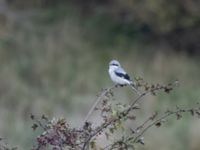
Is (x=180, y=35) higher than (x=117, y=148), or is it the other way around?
(x=180, y=35)

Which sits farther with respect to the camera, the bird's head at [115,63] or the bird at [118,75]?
the bird's head at [115,63]

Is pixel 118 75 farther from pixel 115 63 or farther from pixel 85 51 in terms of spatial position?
pixel 85 51

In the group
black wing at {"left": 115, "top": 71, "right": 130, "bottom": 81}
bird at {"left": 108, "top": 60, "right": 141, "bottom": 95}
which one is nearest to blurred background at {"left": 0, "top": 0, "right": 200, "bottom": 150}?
bird at {"left": 108, "top": 60, "right": 141, "bottom": 95}

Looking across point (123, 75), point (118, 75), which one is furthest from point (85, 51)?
point (123, 75)

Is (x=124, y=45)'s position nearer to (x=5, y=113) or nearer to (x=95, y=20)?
(x=95, y=20)

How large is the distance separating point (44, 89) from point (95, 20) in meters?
3.57

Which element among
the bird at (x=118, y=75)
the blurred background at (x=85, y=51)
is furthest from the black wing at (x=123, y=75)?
the blurred background at (x=85, y=51)

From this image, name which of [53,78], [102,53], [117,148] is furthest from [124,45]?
[117,148]

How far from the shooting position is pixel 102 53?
17.6 metres

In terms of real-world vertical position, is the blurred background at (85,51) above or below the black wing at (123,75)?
above

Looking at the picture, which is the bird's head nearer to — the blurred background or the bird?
the bird

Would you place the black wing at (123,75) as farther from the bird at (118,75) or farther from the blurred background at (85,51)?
the blurred background at (85,51)

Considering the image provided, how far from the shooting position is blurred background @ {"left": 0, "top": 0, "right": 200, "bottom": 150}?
48.9 ft

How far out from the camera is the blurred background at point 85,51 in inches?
586
